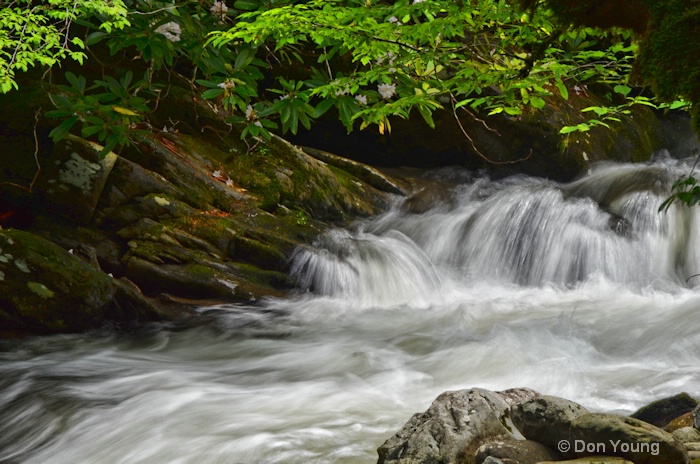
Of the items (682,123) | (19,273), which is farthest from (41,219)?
(682,123)

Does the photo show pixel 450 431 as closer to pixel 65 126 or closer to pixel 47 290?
pixel 65 126

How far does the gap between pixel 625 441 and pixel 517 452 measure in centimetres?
40

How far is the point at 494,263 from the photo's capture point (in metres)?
8.31

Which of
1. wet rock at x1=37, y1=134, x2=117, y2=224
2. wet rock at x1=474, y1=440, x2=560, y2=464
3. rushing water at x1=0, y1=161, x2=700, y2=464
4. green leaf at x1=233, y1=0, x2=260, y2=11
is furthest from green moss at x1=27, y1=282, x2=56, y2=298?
wet rock at x1=474, y1=440, x2=560, y2=464

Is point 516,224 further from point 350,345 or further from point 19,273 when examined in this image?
point 19,273

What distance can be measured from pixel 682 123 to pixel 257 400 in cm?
1094

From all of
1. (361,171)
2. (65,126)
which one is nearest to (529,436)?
(65,126)

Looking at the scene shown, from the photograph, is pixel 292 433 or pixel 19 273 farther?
pixel 19 273

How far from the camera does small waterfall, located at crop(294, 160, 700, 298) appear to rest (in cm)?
751

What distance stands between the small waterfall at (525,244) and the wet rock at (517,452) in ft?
15.4

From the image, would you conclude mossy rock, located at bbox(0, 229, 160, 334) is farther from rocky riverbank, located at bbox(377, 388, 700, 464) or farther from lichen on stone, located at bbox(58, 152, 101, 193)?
rocky riverbank, located at bbox(377, 388, 700, 464)

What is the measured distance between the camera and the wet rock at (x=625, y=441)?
2.37 metres

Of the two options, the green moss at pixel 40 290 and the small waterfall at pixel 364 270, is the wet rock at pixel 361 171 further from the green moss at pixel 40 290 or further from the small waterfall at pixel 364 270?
the green moss at pixel 40 290

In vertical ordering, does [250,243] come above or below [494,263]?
above
